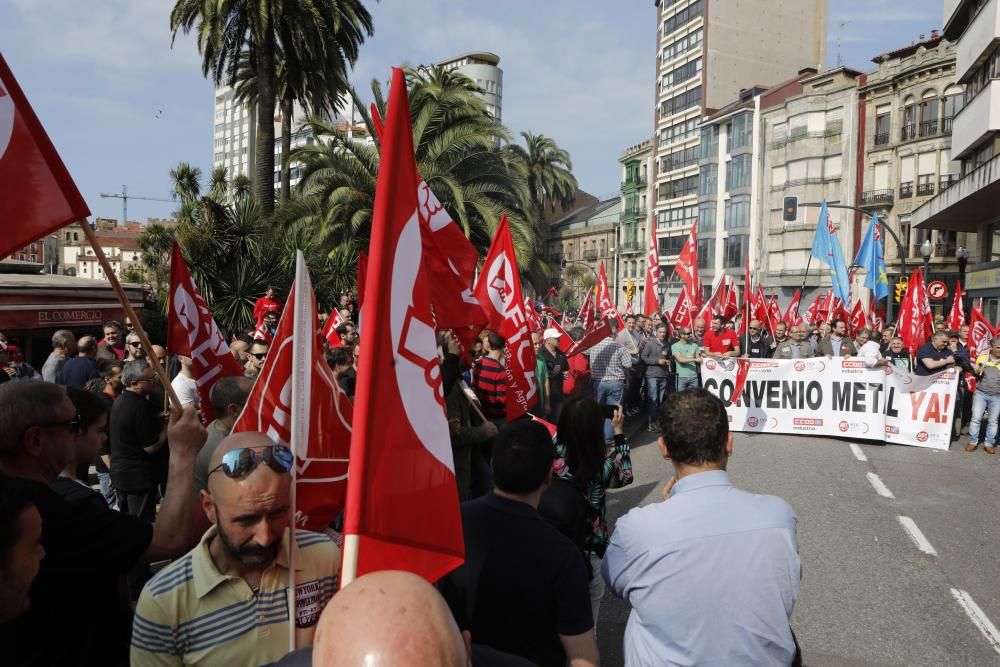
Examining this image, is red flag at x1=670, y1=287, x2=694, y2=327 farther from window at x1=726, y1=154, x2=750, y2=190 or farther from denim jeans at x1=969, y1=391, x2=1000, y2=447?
window at x1=726, y1=154, x2=750, y2=190

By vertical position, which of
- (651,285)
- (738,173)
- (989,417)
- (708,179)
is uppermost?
(708,179)

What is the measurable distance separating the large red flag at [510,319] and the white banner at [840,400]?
18.0 ft

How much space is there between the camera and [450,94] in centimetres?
2153

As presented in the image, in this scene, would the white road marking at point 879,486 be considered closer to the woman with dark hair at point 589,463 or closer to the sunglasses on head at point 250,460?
the woman with dark hair at point 589,463

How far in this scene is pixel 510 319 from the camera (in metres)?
6.99

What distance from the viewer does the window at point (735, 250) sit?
5322cm

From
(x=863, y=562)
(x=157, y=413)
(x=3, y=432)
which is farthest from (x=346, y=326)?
(x=3, y=432)

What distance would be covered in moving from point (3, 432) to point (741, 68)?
64.6 metres

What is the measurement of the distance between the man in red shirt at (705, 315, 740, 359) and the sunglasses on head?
1036cm

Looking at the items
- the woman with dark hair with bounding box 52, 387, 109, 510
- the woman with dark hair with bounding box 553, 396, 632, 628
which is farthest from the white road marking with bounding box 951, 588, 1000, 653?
the woman with dark hair with bounding box 52, 387, 109, 510

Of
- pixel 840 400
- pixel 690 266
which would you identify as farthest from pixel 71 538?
pixel 690 266

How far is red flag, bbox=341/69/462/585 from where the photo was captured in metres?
2.12

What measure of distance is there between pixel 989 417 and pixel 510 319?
7.65 metres

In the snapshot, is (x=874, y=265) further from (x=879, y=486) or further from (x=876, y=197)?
(x=876, y=197)
